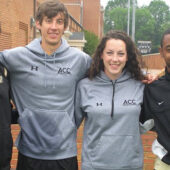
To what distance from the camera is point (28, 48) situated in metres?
3.26

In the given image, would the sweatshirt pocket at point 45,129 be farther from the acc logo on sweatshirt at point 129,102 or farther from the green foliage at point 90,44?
the green foliage at point 90,44

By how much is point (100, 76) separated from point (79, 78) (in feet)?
0.76

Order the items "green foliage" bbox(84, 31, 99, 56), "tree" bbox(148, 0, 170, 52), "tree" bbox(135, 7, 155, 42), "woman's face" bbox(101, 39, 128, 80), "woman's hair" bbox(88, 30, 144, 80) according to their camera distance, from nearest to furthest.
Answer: "woman's face" bbox(101, 39, 128, 80) < "woman's hair" bbox(88, 30, 144, 80) < "green foliage" bbox(84, 31, 99, 56) < "tree" bbox(135, 7, 155, 42) < "tree" bbox(148, 0, 170, 52)

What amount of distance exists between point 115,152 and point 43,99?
0.84 m

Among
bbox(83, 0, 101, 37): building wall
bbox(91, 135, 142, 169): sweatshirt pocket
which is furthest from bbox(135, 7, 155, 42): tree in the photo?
bbox(91, 135, 142, 169): sweatshirt pocket

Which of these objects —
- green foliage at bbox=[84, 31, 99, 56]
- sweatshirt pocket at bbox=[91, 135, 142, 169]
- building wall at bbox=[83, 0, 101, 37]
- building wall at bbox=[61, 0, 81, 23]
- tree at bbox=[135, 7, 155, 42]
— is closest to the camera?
sweatshirt pocket at bbox=[91, 135, 142, 169]

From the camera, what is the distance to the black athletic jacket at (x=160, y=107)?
2.94 metres

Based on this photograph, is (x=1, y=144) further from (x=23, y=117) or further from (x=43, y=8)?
(x=43, y=8)

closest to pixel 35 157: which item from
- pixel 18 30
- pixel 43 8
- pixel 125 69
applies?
pixel 125 69

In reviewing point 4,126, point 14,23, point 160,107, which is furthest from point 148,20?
point 4,126

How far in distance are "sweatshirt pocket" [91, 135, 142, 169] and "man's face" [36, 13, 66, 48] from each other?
A: 103 centimetres

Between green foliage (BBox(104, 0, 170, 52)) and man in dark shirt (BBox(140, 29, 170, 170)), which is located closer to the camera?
man in dark shirt (BBox(140, 29, 170, 170))

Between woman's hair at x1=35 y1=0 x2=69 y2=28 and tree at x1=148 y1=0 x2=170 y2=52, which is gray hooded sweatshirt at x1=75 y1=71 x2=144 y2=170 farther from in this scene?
tree at x1=148 y1=0 x2=170 y2=52

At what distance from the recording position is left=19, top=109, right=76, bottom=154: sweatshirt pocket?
313 centimetres
